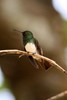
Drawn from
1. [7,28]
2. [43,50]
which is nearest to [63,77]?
[43,50]

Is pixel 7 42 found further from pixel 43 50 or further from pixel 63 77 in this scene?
pixel 63 77

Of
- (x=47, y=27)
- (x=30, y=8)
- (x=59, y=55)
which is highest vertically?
(x=30, y=8)

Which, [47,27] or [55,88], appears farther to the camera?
[47,27]

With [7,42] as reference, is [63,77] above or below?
below

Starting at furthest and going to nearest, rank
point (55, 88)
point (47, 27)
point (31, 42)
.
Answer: point (31, 42), point (47, 27), point (55, 88)

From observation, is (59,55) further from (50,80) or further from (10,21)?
(10,21)

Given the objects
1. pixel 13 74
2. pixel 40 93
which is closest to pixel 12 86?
pixel 13 74

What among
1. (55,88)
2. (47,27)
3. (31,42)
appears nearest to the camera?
(55,88)
